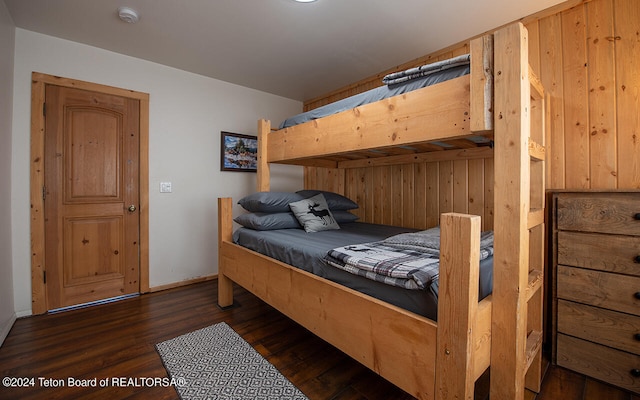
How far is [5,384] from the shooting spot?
1.39m

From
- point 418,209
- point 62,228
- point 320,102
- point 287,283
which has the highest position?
point 320,102

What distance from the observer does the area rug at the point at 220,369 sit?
1326 millimetres

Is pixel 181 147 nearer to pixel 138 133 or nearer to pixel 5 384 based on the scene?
pixel 138 133

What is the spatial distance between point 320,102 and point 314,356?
2986 mm

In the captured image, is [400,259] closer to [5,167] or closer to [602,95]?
[602,95]

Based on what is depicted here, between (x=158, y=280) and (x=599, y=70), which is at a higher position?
(x=599, y=70)

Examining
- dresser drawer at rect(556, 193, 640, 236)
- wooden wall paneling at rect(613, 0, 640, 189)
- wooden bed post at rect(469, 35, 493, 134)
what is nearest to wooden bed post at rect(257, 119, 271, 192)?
wooden bed post at rect(469, 35, 493, 134)

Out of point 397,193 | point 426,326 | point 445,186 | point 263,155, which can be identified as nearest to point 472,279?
point 426,326

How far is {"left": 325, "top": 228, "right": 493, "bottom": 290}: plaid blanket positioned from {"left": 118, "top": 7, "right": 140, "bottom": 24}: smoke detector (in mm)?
2141

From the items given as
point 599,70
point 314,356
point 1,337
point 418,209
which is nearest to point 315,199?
point 418,209

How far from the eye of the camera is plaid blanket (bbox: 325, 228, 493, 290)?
1017 millimetres

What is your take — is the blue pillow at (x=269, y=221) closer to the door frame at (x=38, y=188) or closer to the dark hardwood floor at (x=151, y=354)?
the dark hardwood floor at (x=151, y=354)

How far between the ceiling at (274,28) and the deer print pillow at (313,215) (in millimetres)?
1362

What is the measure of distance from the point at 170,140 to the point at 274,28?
1.54 meters
